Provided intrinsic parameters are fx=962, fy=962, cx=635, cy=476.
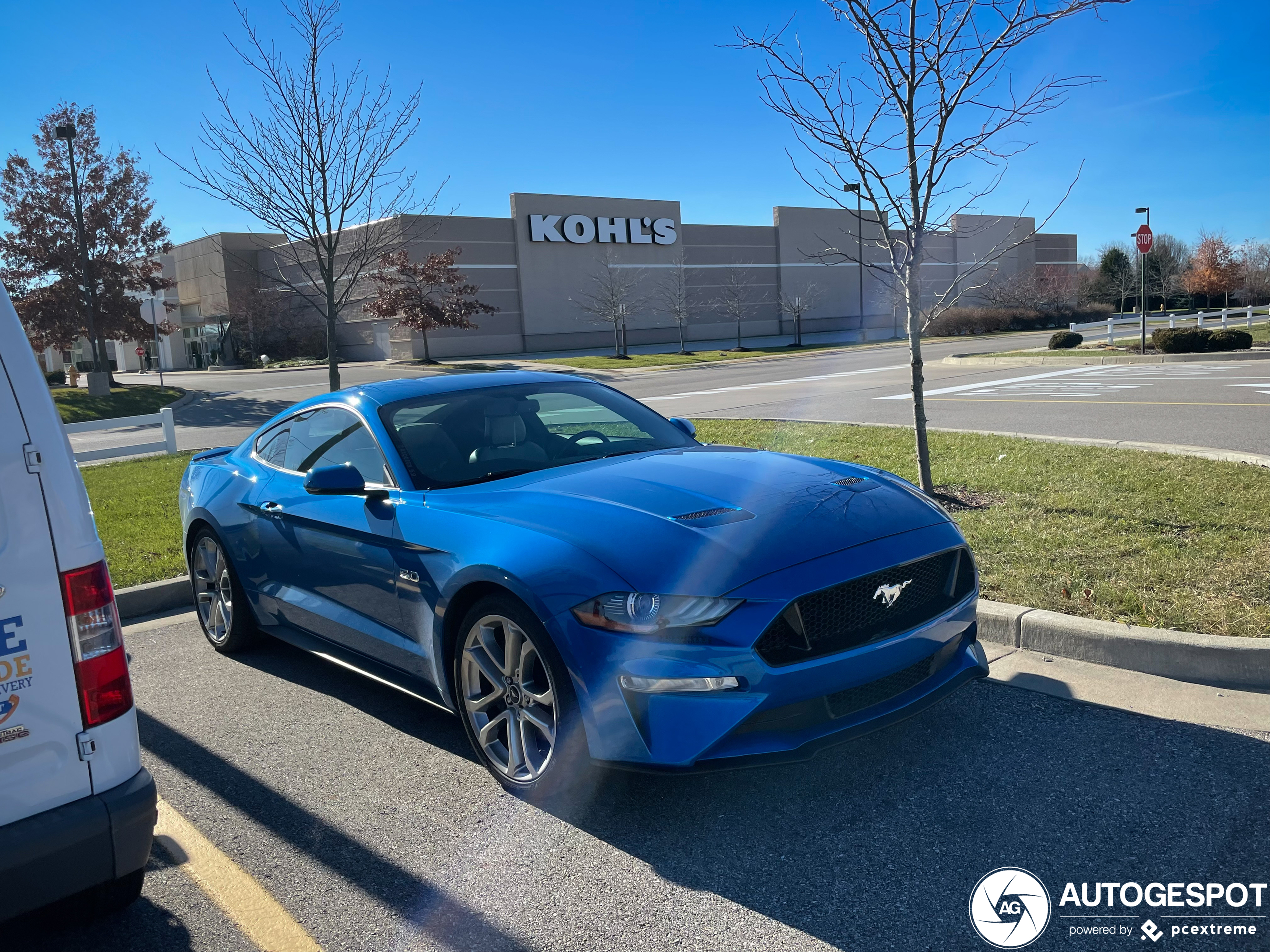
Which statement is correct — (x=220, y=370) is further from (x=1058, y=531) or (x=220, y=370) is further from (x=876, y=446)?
(x=1058, y=531)

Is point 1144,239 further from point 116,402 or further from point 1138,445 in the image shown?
point 116,402

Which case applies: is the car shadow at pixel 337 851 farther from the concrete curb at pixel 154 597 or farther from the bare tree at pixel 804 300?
the bare tree at pixel 804 300

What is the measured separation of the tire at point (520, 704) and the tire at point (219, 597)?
2122 mm

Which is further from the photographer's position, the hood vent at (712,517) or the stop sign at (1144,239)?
the stop sign at (1144,239)

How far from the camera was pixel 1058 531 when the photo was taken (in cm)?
631

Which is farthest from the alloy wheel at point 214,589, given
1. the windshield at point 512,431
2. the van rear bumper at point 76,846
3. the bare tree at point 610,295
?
the bare tree at point 610,295

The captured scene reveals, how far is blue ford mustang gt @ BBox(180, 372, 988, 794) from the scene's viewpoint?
3066mm

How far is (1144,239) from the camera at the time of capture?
77.1ft

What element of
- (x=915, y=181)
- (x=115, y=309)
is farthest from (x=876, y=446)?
(x=115, y=309)

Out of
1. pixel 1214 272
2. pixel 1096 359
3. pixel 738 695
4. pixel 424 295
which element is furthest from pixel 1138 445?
pixel 1214 272

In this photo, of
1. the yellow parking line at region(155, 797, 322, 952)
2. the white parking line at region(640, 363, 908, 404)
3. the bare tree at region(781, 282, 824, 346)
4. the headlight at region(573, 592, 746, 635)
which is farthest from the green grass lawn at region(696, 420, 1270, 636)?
the bare tree at region(781, 282, 824, 346)

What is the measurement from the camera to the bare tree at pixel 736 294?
57.8m

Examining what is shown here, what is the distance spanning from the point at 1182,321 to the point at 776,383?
26.2 metres

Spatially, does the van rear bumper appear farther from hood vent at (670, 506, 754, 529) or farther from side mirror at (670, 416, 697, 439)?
side mirror at (670, 416, 697, 439)
